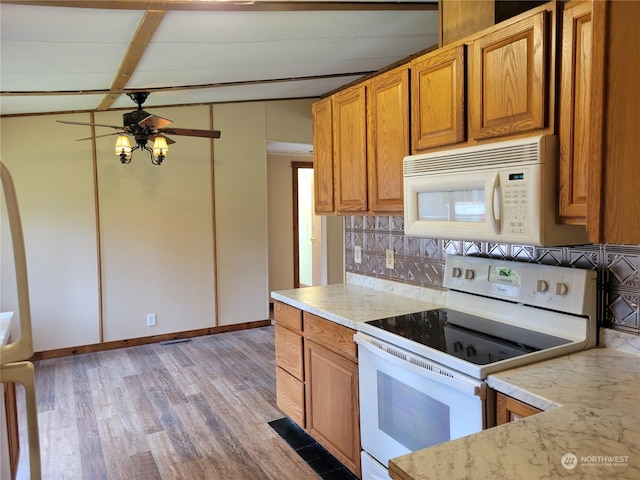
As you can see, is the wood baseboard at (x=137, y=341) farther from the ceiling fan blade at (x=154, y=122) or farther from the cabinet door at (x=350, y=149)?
the cabinet door at (x=350, y=149)

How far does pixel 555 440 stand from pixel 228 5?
209 cm

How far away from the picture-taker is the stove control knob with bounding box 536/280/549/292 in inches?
74.8

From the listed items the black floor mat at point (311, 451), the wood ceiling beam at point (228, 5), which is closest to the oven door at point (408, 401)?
the black floor mat at point (311, 451)

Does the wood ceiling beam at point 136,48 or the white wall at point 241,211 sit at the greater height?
the wood ceiling beam at point 136,48

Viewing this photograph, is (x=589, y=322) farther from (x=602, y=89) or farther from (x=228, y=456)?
(x=228, y=456)

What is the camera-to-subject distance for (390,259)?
2.96 m

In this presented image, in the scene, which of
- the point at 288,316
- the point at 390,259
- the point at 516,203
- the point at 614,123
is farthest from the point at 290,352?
the point at 614,123

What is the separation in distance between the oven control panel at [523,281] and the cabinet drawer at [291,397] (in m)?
1.15

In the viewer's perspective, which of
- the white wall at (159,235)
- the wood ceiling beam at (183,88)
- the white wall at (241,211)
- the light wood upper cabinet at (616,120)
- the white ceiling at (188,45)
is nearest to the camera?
the light wood upper cabinet at (616,120)

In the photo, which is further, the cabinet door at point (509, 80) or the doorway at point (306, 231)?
the doorway at point (306, 231)

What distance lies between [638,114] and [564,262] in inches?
45.5

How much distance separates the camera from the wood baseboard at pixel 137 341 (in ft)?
14.5

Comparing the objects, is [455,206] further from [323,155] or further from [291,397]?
[291,397]

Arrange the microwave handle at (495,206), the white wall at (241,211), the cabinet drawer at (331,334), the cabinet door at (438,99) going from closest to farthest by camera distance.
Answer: the microwave handle at (495,206) → the cabinet door at (438,99) → the cabinet drawer at (331,334) → the white wall at (241,211)
